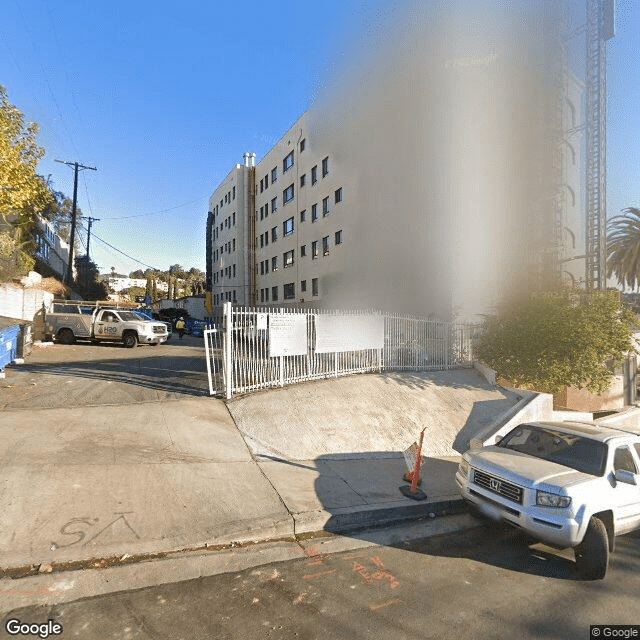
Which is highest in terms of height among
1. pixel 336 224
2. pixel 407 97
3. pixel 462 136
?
pixel 407 97

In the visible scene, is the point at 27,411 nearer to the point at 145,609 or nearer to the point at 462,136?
the point at 145,609

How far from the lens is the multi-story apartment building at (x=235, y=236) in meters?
40.6

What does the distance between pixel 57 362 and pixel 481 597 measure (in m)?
13.3

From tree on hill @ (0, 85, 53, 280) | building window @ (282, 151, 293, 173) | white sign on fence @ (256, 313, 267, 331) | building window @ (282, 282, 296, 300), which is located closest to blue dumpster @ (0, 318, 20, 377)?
tree on hill @ (0, 85, 53, 280)

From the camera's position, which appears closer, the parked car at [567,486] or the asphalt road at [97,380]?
the parked car at [567,486]

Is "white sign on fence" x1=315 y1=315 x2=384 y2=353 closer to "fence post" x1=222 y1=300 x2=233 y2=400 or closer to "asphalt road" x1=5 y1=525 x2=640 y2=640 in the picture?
"fence post" x1=222 y1=300 x2=233 y2=400

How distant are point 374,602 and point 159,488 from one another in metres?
3.02

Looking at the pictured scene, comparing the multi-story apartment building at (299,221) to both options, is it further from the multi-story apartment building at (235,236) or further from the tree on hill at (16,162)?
the tree on hill at (16,162)

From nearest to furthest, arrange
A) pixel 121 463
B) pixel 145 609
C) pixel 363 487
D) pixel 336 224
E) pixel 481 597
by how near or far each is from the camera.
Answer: pixel 145 609
pixel 481 597
pixel 121 463
pixel 363 487
pixel 336 224

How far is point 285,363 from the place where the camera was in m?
9.45

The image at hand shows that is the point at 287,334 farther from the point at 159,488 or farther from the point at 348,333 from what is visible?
the point at 159,488

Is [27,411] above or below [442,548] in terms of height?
above

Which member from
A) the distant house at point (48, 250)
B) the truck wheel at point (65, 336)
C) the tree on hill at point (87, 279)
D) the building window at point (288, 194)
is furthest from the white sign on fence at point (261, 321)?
the tree on hill at point (87, 279)

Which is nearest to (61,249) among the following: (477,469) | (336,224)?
(336,224)
